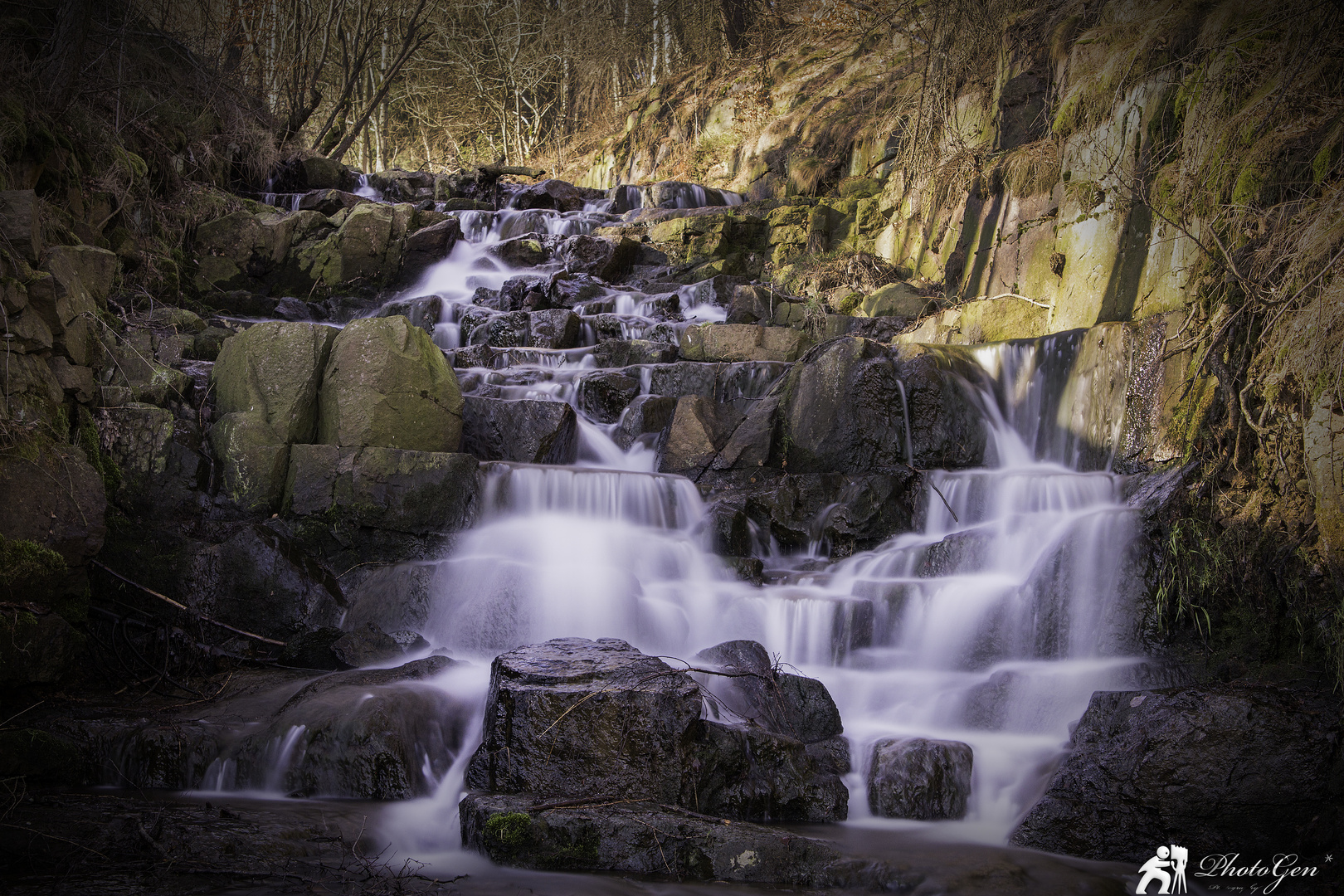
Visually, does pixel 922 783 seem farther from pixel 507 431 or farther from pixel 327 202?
pixel 327 202

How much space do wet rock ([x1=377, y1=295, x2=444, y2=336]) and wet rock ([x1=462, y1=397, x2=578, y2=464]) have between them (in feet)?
11.7


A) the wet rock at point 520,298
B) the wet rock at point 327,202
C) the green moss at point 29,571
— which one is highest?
the wet rock at point 327,202

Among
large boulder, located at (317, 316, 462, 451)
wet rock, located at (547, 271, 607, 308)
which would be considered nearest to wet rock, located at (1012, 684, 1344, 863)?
large boulder, located at (317, 316, 462, 451)

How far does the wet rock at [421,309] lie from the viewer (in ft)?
37.2

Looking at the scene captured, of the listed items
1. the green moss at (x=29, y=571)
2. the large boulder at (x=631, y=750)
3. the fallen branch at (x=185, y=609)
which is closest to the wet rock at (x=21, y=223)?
the green moss at (x=29, y=571)

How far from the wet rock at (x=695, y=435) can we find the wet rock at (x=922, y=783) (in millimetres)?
4300

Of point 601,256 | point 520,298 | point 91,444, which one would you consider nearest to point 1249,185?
point 91,444

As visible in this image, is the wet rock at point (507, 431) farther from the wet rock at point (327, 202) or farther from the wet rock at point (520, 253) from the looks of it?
the wet rock at point (327, 202)

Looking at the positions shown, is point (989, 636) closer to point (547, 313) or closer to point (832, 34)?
point (547, 313)

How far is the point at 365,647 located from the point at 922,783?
353 centimetres

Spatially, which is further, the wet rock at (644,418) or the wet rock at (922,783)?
the wet rock at (644,418)

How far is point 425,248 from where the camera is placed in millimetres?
13656

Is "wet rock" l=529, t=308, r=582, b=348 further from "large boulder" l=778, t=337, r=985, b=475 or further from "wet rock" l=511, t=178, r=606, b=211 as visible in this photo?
"wet rock" l=511, t=178, r=606, b=211

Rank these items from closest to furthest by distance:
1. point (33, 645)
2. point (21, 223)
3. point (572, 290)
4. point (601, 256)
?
point (33, 645) → point (21, 223) → point (572, 290) → point (601, 256)
